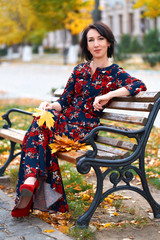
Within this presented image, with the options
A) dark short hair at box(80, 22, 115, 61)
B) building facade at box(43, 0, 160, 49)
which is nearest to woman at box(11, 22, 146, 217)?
dark short hair at box(80, 22, 115, 61)

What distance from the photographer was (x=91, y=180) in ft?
14.6

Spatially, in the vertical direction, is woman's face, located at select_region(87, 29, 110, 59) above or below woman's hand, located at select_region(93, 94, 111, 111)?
above

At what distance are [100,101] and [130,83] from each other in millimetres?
302

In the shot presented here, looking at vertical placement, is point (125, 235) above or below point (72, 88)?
below

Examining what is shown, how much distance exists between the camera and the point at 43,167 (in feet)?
10.3

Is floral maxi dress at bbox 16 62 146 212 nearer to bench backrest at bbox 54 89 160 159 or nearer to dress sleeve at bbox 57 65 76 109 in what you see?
dress sleeve at bbox 57 65 76 109

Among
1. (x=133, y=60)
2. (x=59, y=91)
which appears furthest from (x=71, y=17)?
(x=59, y=91)

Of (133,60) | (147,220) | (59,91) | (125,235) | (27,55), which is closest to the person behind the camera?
(125,235)

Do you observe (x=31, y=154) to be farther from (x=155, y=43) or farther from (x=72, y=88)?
(x=155, y=43)

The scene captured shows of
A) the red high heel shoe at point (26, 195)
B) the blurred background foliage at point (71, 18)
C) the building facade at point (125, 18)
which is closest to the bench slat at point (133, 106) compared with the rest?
the red high heel shoe at point (26, 195)

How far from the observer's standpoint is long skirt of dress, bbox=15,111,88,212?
315 cm

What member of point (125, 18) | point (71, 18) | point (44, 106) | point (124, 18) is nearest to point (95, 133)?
point (44, 106)

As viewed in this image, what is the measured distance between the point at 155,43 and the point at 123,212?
25908 mm

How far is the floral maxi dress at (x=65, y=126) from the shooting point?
10.5 ft
